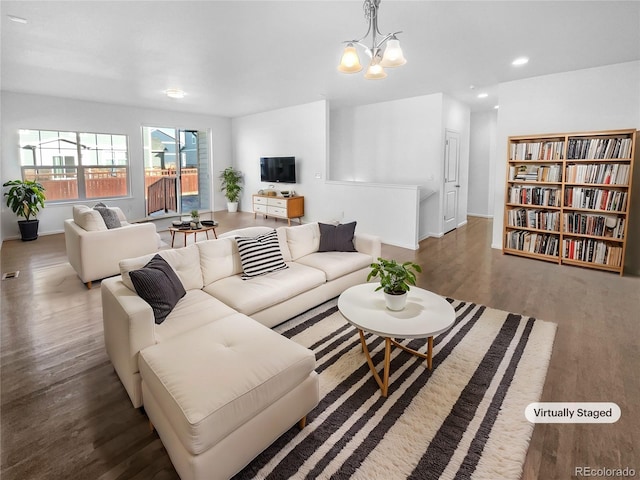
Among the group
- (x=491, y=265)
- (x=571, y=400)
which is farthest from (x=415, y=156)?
(x=571, y=400)

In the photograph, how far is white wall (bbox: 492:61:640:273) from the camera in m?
4.35

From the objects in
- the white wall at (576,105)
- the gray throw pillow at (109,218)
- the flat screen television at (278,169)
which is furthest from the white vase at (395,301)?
the flat screen television at (278,169)

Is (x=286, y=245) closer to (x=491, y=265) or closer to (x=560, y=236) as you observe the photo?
(x=491, y=265)

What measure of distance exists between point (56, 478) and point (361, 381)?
163 cm

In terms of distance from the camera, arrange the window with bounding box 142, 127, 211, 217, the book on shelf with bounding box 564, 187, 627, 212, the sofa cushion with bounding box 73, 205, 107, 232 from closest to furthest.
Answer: the sofa cushion with bounding box 73, 205, 107, 232
the book on shelf with bounding box 564, 187, 627, 212
the window with bounding box 142, 127, 211, 217

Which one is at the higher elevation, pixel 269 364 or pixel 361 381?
pixel 269 364

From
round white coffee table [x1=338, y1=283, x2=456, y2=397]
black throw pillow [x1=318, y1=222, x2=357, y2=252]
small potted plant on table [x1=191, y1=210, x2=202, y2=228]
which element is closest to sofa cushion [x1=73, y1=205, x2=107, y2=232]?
small potted plant on table [x1=191, y1=210, x2=202, y2=228]

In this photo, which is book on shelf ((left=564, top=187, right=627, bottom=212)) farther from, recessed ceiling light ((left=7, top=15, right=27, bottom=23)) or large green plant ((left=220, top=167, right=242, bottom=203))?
large green plant ((left=220, top=167, right=242, bottom=203))

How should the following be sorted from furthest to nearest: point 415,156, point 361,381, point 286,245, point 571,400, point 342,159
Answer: point 342,159
point 415,156
point 286,245
point 361,381
point 571,400

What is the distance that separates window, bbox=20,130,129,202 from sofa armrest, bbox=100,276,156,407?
6.31 metres

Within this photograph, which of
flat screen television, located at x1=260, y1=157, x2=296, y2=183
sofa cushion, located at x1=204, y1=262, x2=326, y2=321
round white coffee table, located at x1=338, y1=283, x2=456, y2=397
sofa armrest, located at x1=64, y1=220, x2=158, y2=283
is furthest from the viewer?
flat screen television, located at x1=260, y1=157, x2=296, y2=183

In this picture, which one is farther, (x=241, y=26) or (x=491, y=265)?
(x=491, y=265)

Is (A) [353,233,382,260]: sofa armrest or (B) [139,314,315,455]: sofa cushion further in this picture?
(A) [353,233,382,260]: sofa armrest

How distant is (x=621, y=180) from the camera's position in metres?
4.34
